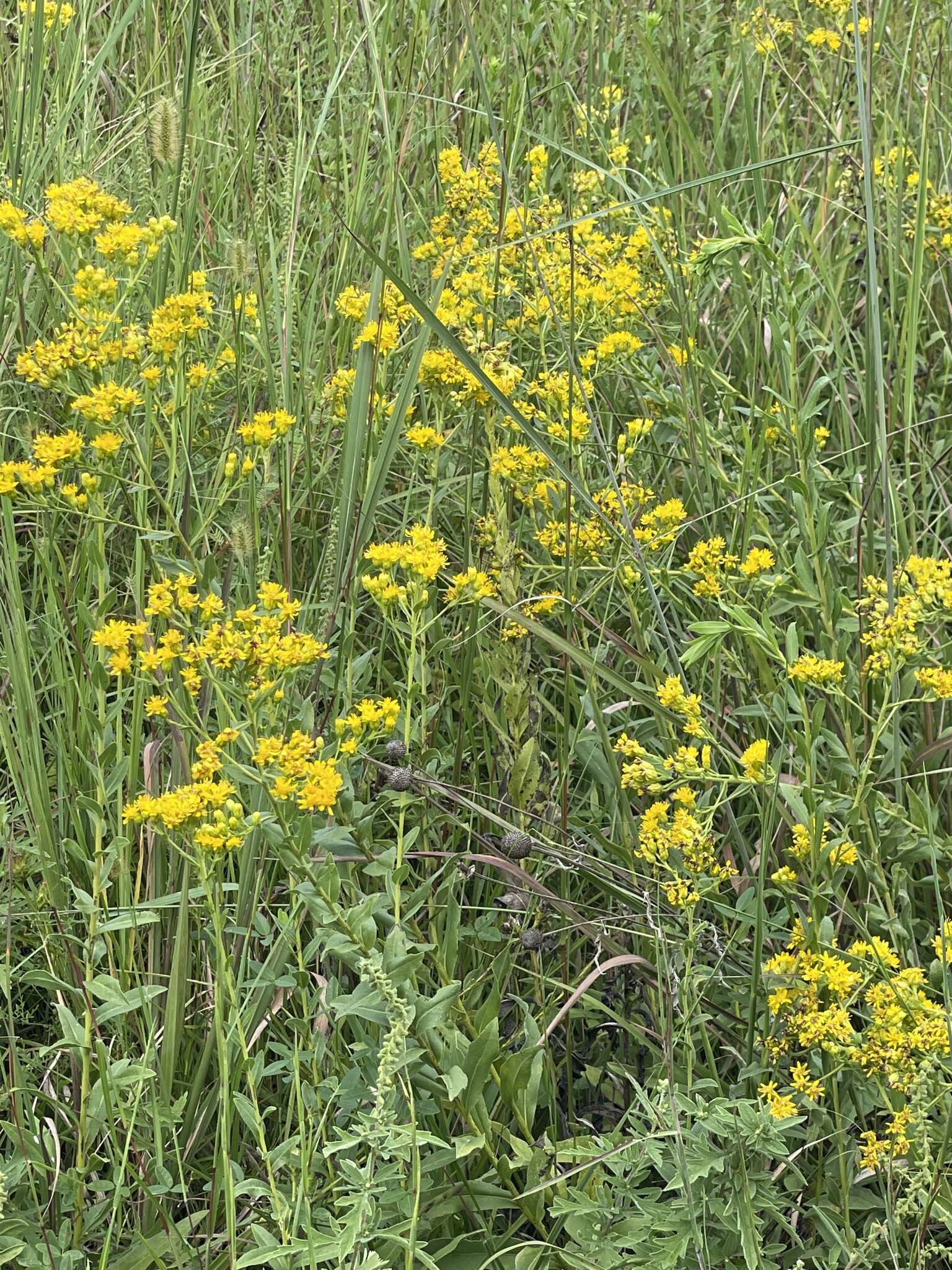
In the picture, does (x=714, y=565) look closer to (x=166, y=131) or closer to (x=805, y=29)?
(x=166, y=131)

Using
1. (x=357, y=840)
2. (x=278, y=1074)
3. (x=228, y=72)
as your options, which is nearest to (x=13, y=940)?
(x=278, y=1074)

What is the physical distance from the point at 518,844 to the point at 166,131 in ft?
3.84

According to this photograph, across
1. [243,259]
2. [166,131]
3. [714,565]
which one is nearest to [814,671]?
[714,565]

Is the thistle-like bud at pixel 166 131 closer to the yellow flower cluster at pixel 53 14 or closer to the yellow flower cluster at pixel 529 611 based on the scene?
the yellow flower cluster at pixel 529 611

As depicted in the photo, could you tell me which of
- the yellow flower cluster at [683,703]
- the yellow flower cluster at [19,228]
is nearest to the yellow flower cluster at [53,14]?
the yellow flower cluster at [19,228]

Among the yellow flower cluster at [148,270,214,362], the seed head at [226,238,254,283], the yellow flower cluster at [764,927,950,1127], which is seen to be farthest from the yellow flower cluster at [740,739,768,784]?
the seed head at [226,238,254,283]

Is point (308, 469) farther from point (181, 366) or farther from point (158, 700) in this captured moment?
point (158, 700)

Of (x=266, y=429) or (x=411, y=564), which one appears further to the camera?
(x=266, y=429)

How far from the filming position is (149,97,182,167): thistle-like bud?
197 centimetres

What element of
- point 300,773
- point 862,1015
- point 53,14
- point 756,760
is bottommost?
point 862,1015

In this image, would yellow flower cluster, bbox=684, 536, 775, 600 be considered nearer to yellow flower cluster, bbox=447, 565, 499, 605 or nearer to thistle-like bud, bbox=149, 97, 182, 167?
yellow flower cluster, bbox=447, 565, 499, 605

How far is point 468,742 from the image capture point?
213 cm

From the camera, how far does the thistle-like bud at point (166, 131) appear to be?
197 centimetres

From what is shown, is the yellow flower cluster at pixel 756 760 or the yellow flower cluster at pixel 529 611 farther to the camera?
the yellow flower cluster at pixel 529 611
